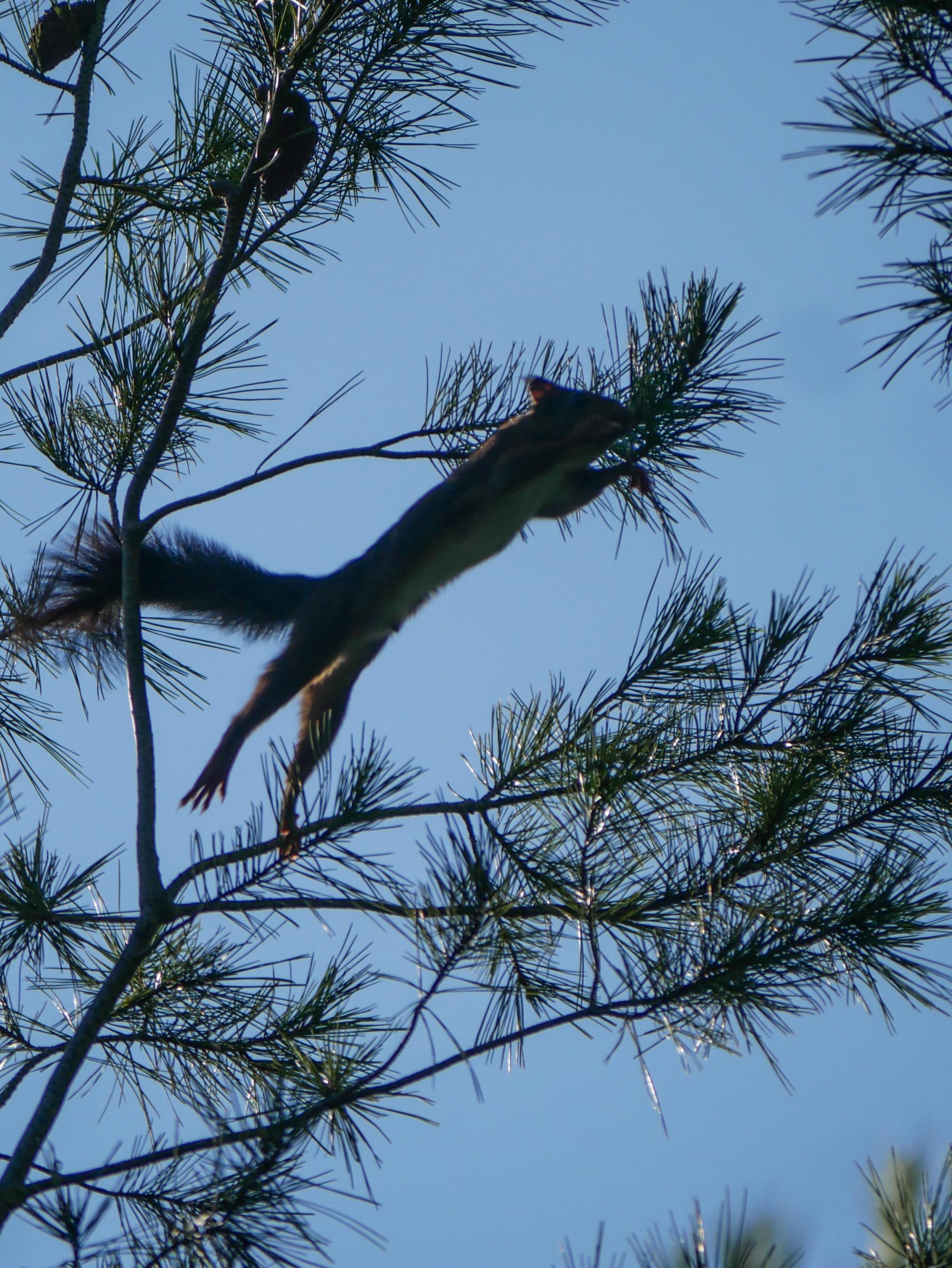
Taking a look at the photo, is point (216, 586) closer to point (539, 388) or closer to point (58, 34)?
point (539, 388)

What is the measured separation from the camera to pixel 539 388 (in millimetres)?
2447

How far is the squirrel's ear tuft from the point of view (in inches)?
87.0

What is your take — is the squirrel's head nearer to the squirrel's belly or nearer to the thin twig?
the squirrel's belly

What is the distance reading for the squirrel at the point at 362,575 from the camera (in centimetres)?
290

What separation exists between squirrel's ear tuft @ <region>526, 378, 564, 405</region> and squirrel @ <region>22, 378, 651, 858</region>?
15 cm

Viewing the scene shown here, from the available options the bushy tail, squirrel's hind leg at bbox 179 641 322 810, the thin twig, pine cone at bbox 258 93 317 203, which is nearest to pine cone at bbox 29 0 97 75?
the thin twig

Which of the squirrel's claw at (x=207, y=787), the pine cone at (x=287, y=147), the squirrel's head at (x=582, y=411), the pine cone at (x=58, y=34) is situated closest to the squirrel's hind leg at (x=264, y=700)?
the squirrel's claw at (x=207, y=787)

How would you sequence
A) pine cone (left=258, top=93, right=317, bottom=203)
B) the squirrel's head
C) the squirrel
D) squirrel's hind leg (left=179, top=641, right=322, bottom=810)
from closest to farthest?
1. pine cone (left=258, top=93, right=317, bottom=203)
2. the squirrel's head
3. squirrel's hind leg (left=179, top=641, right=322, bottom=810)
4. the squirrel

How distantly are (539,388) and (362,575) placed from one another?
928 millimetres

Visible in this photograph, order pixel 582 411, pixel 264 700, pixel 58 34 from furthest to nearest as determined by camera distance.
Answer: pixel 264 700
pixel 582 411
pixel 58 34

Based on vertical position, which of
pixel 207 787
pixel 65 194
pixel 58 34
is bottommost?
pixel 207 787

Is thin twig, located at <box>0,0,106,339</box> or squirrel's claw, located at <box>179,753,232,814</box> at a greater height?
thin twig, located at <box>0,0,106,339</box>

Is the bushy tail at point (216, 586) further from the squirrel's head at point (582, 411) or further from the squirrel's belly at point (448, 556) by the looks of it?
the squirrel's head at point (582, 411)

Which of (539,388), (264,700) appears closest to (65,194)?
(539,388)
